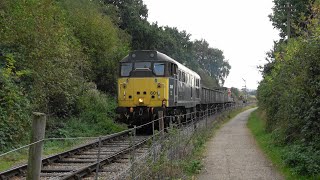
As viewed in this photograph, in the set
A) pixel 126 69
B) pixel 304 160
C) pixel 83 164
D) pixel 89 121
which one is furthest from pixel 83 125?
pixel 304 160

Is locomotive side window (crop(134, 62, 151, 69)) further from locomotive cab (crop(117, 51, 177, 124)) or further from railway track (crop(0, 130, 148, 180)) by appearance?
railway track (crop(0, 130, 148, 180))

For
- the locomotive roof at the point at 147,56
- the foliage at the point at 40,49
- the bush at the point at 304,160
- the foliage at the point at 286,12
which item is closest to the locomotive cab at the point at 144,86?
the locomotive roof at the point at 147,56

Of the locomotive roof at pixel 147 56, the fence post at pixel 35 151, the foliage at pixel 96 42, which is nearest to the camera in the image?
the fence post at pixel 35 151

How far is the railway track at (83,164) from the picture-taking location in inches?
357

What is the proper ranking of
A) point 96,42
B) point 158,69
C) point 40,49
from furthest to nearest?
point 96,42 → point 158,69 → point 40,49

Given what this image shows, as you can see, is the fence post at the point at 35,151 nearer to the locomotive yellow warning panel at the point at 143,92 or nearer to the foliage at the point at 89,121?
the foliage at the point at 89,121

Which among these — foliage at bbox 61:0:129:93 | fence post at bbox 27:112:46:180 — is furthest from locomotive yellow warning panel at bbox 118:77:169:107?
fence post at bbox 27:112:46:180

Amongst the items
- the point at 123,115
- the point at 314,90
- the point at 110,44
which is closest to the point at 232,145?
the point at 123,115

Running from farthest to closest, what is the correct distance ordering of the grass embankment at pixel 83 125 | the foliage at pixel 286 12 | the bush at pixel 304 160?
the foliage at pixel 286 12, the grass embankment at pixel 83 125, the bush at pixel 304 160

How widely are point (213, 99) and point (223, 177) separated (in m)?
28.1

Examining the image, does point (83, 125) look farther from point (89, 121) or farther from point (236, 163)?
point (236, 163)

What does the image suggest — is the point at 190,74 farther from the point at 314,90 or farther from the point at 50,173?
the point at 50,173

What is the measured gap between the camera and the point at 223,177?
10.3 m

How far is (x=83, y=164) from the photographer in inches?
435
